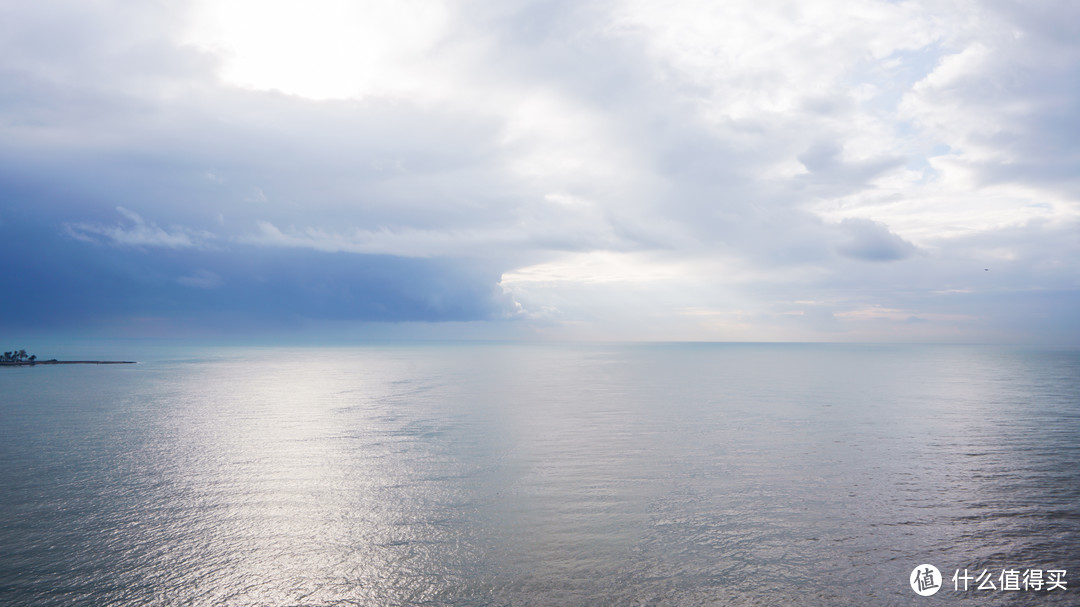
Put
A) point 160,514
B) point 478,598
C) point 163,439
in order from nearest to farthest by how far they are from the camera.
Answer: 1. point 478,598
2. point 160,514
3. point 163,439

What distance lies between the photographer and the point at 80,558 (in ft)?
64.3

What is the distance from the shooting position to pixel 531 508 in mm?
25609

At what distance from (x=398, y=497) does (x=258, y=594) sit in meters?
10.4

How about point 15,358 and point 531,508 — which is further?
point 15,358

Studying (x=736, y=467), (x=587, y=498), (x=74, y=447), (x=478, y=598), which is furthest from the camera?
(x=74, y=447)

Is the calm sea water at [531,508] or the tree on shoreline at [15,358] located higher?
the tree on shoreline at [15,358]

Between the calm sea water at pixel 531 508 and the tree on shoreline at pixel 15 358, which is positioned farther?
the tree on shoreline at pixel 15 358

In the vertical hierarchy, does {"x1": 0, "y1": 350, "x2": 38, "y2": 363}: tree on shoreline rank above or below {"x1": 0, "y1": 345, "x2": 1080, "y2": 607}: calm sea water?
above

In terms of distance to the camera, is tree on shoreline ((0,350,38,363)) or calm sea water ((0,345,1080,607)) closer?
calm sea water ((0,345,1080,607))

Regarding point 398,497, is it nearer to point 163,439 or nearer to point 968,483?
point 163,439

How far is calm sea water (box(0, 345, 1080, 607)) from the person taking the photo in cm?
1797

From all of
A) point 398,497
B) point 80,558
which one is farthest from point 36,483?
point 398,497

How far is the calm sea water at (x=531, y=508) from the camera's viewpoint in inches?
707

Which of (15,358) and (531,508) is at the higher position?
(15,358)
